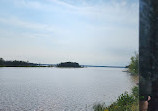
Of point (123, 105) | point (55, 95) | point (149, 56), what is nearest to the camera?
point (149, 56)

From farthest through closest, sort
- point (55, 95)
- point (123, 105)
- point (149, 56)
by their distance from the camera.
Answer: point (55, 95)
point (123, 105)
point (149, 56)

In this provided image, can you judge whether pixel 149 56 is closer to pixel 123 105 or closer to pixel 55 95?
pixel 123 105

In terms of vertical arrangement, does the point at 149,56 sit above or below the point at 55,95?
above

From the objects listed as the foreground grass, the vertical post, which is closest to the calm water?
the foreground grass

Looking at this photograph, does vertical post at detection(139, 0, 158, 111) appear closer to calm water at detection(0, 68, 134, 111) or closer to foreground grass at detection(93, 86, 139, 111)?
foreground grass at detection(93, 86, 139, 111)

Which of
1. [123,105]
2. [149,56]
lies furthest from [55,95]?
[149,56]

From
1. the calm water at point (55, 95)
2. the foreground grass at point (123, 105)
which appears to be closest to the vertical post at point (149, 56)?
the foreground grass at point (123, 105)

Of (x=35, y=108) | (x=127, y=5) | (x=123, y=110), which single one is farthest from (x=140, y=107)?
(x=35, y=108)

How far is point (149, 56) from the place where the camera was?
877 mm

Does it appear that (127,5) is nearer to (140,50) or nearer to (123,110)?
(140,50)

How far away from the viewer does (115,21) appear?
10.2 feet

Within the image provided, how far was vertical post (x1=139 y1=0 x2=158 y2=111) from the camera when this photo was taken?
0.86m

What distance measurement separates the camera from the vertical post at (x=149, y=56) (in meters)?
0.86

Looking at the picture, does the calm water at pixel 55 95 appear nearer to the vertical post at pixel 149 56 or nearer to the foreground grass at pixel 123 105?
the foreground grass at pixel 123 105
